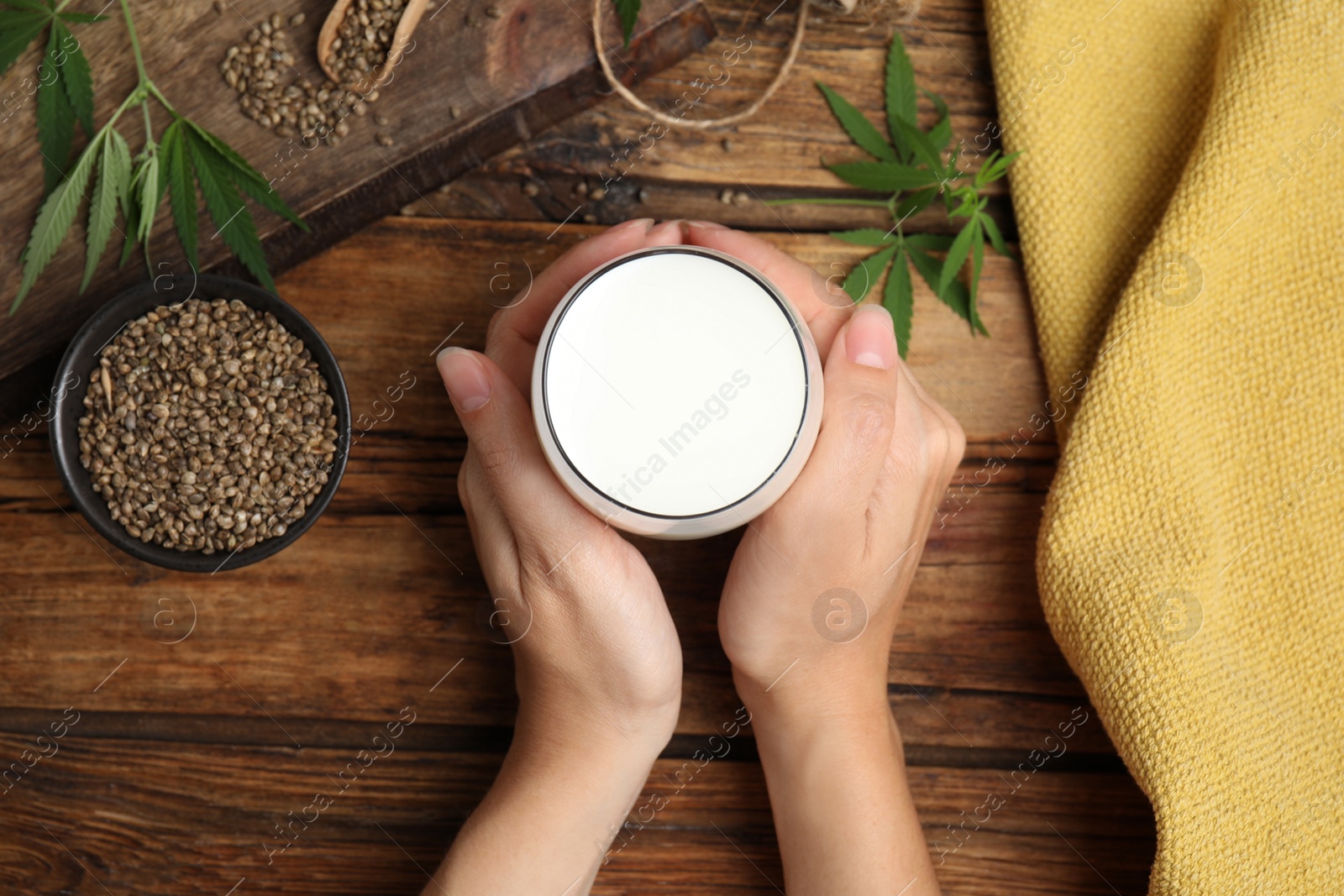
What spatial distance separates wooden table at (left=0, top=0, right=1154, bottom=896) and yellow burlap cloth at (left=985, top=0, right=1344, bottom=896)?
98 millimetres

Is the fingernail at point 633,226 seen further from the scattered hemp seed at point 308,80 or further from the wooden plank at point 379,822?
the wooden plank at point 379,822

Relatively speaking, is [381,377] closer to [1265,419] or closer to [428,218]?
[428,218]

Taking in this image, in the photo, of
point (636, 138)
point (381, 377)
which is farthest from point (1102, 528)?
point (381, 377)

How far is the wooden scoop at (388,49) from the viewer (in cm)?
80

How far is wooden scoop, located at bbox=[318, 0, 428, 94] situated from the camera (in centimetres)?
80

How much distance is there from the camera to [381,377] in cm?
88

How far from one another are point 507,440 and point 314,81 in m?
0.44

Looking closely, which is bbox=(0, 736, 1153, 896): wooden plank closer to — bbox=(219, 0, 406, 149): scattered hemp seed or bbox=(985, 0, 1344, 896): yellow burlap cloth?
bbox=(985, 0, 1344, 896): yellow burlap cloth

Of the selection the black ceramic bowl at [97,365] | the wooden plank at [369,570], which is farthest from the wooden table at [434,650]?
the black ceramic bowl at [97,365]

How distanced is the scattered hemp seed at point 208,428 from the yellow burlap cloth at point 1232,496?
72cm

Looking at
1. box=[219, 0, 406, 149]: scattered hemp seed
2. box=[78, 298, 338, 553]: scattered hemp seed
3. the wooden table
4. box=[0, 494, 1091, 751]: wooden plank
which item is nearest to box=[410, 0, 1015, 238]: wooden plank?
the wooden table

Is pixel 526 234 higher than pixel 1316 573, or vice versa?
pixel 526 234

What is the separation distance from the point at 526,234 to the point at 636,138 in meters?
0.15

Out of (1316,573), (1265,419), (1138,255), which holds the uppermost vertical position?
(1138,255)
